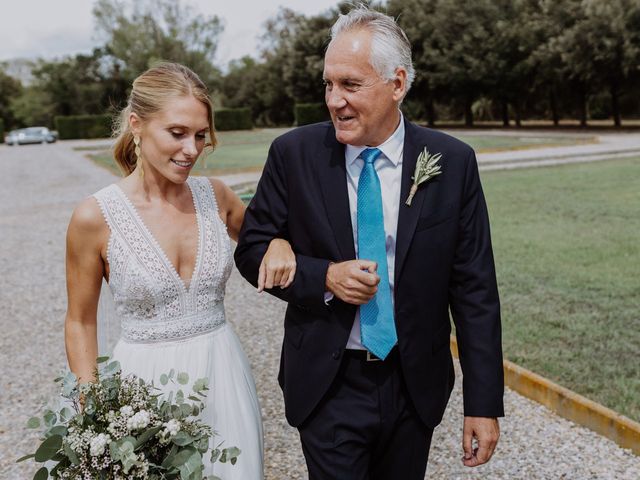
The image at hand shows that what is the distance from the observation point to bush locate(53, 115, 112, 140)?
54403mm

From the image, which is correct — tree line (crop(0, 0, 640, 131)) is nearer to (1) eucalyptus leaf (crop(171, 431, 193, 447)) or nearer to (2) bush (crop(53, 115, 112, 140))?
(2) bush (crop(53, 115, 112, 140))

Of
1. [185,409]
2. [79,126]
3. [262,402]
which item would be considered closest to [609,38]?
[262,402]

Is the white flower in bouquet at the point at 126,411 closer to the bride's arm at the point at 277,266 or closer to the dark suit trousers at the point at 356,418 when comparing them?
the bride's arm at the point at 277,266

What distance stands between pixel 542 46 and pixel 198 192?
38981 mm

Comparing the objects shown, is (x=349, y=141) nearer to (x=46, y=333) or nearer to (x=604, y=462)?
(x=604, y=462)

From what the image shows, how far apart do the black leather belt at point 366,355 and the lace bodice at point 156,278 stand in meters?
0.61

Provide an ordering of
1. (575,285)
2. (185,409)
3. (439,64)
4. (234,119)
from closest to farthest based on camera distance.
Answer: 1. (185,409)
2. (575,285)
3. (439,64)
4. (234,119)

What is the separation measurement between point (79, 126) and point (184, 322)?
185 ft

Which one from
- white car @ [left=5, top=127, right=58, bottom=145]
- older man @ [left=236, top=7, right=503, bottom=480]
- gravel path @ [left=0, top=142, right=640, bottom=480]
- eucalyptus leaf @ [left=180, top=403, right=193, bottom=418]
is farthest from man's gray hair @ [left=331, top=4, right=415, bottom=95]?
white car @ [left=5, top=127, right=58, bottom=145]

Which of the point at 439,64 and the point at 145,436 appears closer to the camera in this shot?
the point at 145,436

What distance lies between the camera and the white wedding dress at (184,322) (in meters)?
2.56

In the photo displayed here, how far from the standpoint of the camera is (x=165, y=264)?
2586 mm

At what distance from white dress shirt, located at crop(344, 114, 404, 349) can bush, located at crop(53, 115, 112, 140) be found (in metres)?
55.1

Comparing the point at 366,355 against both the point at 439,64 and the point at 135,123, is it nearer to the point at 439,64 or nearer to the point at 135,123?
the point at 135,123
